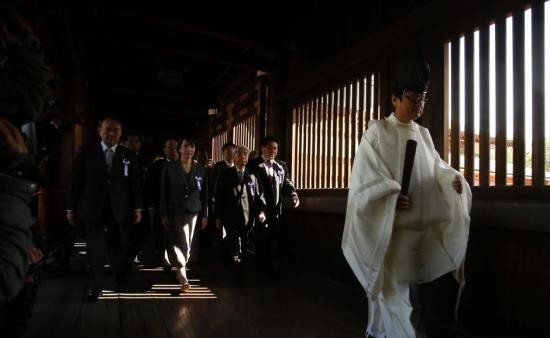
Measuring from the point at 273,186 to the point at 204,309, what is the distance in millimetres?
2061

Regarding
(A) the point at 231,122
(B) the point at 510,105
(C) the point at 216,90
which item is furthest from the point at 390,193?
(C) the point at 216,90

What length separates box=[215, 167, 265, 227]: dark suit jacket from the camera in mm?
4992

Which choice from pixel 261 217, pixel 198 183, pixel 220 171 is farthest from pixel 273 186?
pixel 220 171

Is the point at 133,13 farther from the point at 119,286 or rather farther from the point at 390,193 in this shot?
the point at 390,193

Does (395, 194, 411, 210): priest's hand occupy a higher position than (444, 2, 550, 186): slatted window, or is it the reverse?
(444, 2, 550, 186): slatted window

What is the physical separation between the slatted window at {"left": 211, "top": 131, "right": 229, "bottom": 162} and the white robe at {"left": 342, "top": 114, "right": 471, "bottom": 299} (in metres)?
8.49

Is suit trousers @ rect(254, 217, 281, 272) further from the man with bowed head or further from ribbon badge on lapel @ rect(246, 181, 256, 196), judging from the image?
the man with bowed head

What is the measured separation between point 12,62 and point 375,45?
3869 mm

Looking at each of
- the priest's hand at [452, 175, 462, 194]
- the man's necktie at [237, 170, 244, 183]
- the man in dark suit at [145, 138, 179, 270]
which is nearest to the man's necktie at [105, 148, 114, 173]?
the man in dark suit at [145, 138, 179, 270]

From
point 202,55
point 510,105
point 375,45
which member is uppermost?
point 202,55

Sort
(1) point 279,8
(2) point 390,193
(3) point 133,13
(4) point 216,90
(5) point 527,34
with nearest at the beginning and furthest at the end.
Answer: (2) point 390,193 → (5) point 527,34 → (3) point 133,13 → (1) point 279,8 → (4) point 216,90

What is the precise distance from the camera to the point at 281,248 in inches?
254

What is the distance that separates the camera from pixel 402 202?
2.48m

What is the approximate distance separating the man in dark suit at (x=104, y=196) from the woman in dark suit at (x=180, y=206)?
0.35 metres
